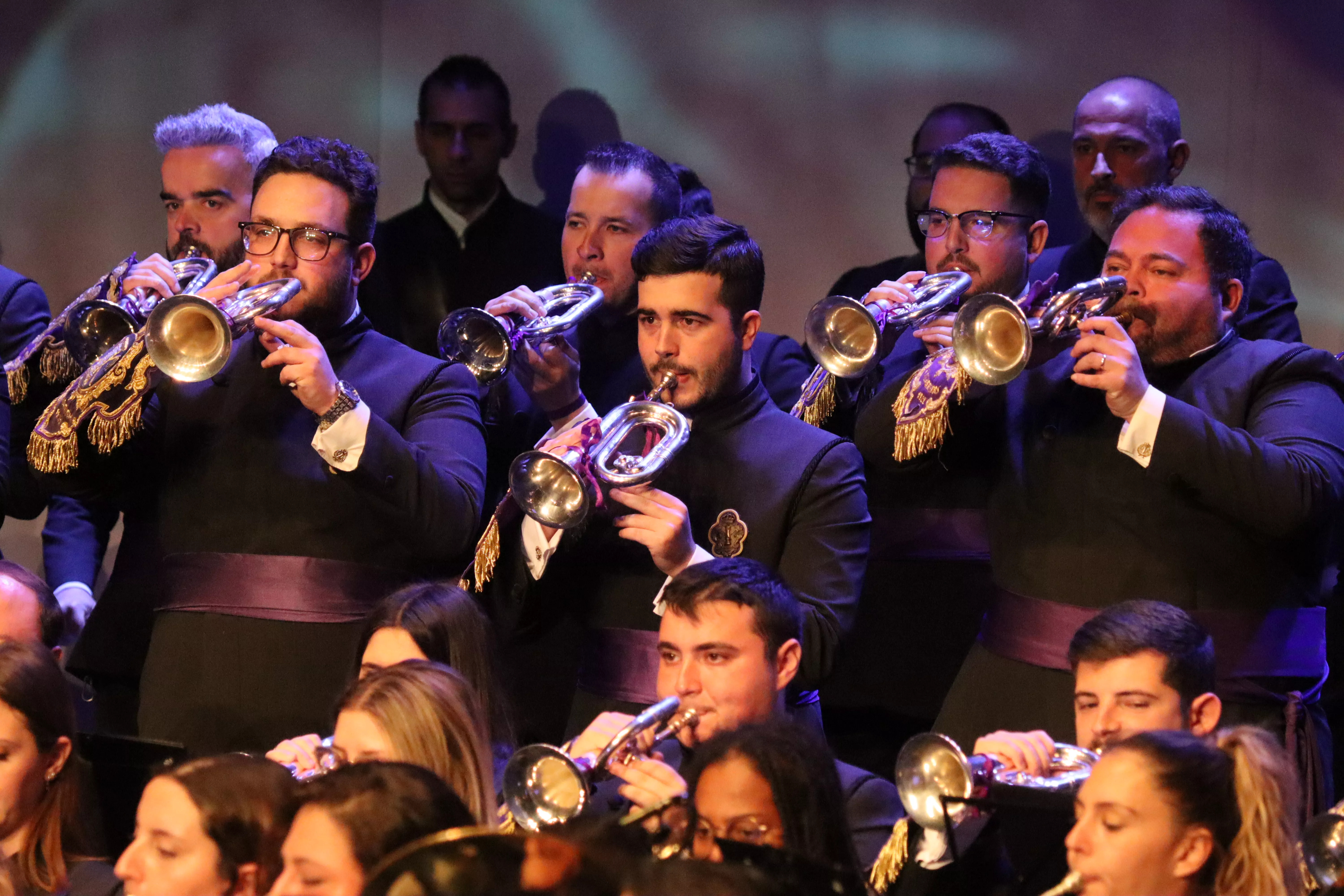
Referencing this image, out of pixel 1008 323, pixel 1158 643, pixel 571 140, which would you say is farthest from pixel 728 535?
pixel 571 140

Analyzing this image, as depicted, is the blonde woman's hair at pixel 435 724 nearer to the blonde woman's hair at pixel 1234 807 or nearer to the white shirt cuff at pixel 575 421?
the white shirt cuff at pixel 575 421

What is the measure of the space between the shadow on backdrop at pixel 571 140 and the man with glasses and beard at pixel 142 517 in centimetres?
119

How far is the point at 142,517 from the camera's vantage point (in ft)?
14.4

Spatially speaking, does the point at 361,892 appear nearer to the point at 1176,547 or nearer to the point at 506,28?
the point at 1176,547

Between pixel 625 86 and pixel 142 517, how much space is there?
7.49 feet

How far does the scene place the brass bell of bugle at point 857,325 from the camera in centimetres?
400

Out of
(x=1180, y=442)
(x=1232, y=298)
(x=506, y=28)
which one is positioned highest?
(x=506, y=28)

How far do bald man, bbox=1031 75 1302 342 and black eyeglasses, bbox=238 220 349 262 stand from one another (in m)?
1.78

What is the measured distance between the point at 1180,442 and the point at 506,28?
3210 millimetres

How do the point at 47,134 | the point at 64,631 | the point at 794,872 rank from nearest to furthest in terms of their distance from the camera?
1. the point at 794,872
2. the point at 64,631
3. the point at 47,134

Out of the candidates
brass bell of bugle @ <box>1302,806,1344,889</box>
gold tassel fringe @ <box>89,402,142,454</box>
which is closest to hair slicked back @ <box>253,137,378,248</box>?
gold tassel fringe @ <box>89,402,142,454</box>

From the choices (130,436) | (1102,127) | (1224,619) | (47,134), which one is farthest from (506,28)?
(1224,619)

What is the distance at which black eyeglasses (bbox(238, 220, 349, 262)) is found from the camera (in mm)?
3996

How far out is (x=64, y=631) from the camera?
15.2 ft
